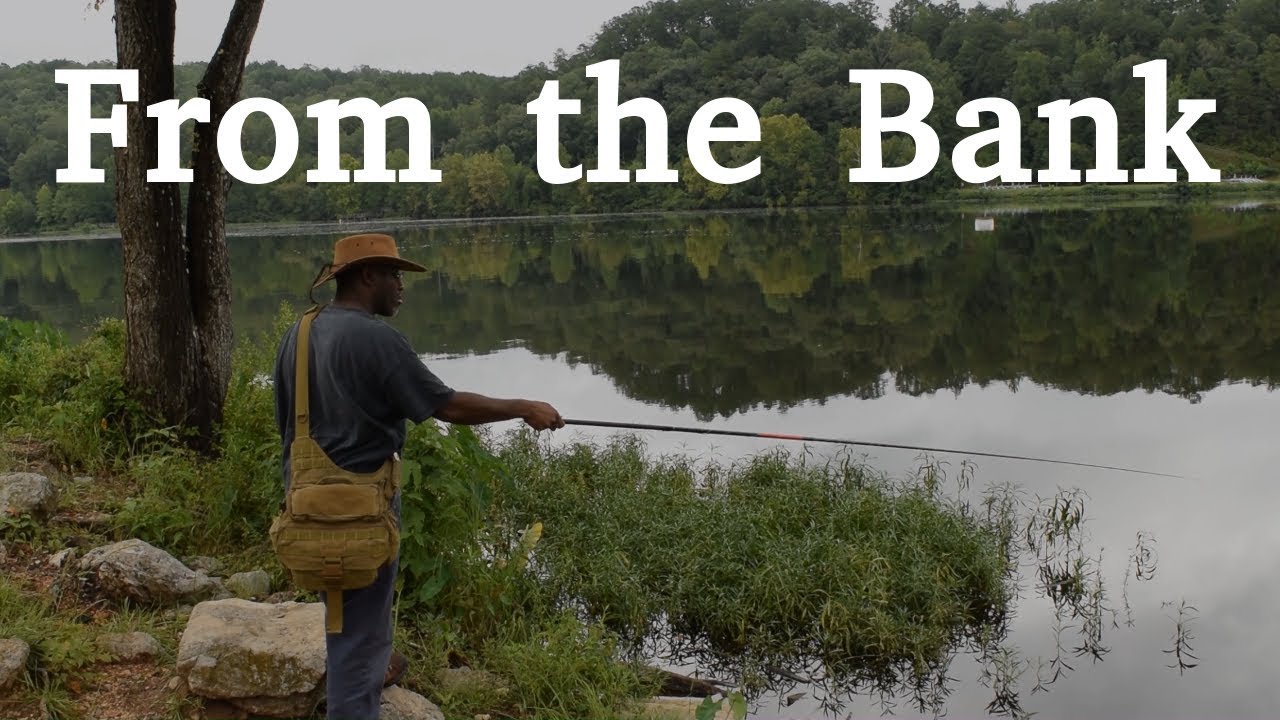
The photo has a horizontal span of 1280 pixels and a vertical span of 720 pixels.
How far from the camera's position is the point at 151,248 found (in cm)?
734

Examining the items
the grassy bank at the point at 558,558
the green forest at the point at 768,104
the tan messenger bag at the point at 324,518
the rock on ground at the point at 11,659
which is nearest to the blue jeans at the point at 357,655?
the tan messenger bag at the point at 324,518

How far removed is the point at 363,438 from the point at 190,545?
3367 mm

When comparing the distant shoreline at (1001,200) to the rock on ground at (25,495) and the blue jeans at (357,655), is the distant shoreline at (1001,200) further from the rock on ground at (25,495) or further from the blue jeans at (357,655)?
the blue jeans at (357,655)

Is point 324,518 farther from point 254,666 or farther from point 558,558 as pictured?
point 558,558

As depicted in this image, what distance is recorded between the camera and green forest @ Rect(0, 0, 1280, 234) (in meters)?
89.6

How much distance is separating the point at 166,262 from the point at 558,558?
337 centimetres

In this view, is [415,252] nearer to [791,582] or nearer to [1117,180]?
[791,582]

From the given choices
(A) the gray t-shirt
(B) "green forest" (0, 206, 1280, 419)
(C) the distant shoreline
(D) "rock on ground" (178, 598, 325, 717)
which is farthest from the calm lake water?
(C) the distant shoreline

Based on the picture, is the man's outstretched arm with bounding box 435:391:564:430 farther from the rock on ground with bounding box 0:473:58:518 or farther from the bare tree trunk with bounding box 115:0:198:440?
the bare tree trunk with bounding box 115:0:198:440

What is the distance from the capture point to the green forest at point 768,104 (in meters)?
89.6

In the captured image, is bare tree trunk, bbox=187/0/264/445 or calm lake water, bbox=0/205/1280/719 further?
bare tree trunk, bbox=187/0/264/445

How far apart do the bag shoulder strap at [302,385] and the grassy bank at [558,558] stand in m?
1.73

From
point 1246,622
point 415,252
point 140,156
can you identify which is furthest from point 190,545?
point 415,252

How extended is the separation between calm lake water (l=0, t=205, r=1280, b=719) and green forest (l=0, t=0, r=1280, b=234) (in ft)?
166
